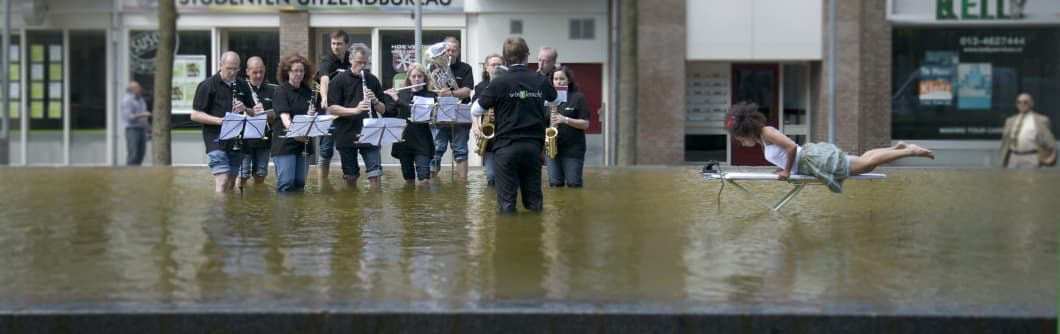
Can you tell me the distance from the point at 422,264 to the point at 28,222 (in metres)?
4.37

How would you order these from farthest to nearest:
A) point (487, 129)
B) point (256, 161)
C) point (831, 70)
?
point (831, 70) < point (256, 161) < point (487, 129)

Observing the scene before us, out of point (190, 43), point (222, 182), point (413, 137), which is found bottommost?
point (222, 182)

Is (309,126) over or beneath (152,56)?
beneath

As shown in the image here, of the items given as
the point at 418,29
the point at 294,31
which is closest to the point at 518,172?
the point at 418,29

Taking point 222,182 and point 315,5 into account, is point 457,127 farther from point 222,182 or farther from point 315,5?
point 315,5

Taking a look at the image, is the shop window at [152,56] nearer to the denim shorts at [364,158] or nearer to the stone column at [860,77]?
the stone column at [860,77]

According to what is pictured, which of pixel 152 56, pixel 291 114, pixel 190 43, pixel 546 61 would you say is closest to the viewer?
pixel 546 61

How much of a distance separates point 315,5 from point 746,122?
15.6 metres

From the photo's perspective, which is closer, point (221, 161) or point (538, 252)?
point (538, 252)

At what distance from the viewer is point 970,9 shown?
25.9m

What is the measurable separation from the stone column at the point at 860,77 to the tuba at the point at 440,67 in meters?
11.1

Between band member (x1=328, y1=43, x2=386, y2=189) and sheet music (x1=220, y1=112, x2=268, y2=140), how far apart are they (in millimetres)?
704

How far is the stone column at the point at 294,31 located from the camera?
26719 mm

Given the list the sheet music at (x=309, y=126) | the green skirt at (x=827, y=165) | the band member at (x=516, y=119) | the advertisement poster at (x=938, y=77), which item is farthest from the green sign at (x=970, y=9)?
the band member at (x=516, y=119)
